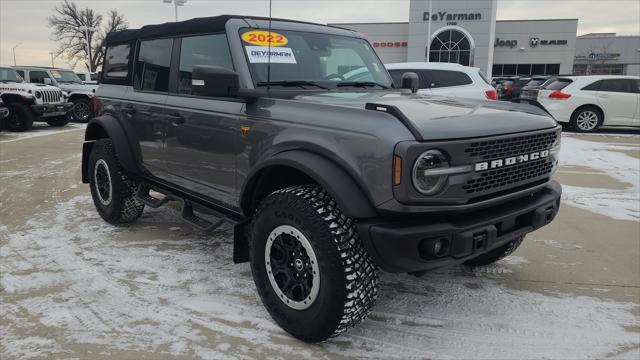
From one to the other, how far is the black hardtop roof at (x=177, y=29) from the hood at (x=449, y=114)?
2.95ft

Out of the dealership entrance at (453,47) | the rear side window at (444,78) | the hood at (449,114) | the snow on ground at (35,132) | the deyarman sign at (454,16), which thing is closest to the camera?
the hood at (449,114)

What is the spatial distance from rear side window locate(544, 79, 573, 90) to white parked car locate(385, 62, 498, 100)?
5.20 meters

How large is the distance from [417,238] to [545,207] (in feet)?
3.69

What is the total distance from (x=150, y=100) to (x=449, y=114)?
106 inches

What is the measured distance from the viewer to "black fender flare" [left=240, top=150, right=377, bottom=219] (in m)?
2.49

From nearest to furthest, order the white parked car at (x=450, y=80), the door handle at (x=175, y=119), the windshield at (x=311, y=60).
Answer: the windshield at (x=311, y=60), the door handle at (x=175, y=119), the white parked car at (x=450, y=80)

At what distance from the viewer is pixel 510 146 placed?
2766 mm

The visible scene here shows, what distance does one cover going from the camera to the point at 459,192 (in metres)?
2.50

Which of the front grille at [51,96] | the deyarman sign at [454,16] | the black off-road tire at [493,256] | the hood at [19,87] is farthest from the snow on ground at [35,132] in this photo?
the deyarman sign at [454,16]

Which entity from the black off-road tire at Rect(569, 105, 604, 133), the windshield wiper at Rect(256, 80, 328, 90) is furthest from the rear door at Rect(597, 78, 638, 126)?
the windshield wiper at Rect(256, 80, 328, 90)

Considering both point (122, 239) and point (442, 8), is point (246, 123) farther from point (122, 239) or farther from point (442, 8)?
point (442, 8)

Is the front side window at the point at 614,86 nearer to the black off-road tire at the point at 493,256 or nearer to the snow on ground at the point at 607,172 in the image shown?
the snow on ground at the point at 607,172

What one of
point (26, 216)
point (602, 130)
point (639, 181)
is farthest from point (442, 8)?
point (26, 216)

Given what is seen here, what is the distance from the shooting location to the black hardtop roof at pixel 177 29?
3.62 m
